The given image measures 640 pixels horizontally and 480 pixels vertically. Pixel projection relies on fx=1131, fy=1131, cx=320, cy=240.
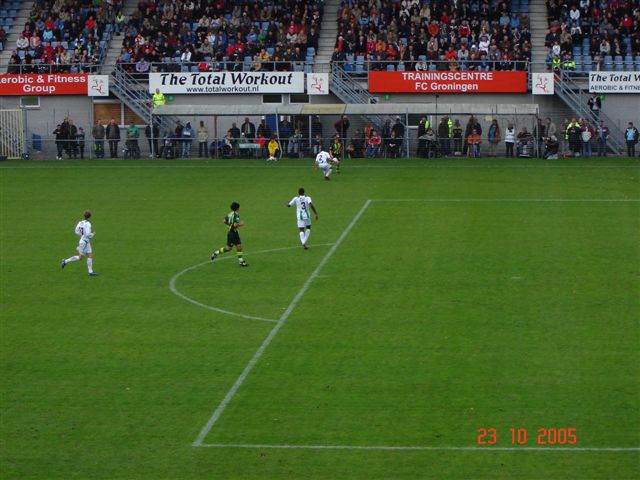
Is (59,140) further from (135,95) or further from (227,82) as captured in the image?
(227,82)

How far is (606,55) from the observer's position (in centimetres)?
5784

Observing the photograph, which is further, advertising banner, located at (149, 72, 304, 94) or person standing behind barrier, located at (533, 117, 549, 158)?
advertising banner, located at (149, 72, 304, 94)

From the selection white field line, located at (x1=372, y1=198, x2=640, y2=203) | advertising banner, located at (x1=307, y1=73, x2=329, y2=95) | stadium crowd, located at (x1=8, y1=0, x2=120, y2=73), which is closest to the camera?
white field line, located at (x1=372, y1=198, x2=640, y2=203)

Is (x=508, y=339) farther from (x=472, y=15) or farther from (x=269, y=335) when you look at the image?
(x=472, y=15)

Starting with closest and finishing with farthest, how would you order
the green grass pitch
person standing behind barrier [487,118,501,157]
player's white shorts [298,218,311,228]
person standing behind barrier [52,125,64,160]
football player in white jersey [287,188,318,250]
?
the green grass pitch < football player in white jersey [287,188,318,250] < player's white shorts [298,218,311,228] < person standing behind barrier [487,118,501,157] < person standing behind barrier [52,125,64,160]

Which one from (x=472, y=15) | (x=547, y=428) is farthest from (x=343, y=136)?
(x=547, y=428)

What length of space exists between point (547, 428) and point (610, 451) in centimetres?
123

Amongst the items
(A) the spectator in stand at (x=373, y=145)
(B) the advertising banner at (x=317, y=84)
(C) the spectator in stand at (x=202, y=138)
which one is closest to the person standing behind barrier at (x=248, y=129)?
(C) the spectator in stand at (x=202, y=138)

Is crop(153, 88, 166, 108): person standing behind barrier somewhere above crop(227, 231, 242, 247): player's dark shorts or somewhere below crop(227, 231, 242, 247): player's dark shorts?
above

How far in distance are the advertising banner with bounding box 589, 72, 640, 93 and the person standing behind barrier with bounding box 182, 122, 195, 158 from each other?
20.4m

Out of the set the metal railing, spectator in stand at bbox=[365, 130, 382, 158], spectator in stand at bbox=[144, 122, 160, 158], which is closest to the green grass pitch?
spectator in stand at bbox=[365, 130, 382, 158]

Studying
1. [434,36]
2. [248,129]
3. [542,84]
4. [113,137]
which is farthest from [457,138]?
[113,137]

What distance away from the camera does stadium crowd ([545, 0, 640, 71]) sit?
2270 inches

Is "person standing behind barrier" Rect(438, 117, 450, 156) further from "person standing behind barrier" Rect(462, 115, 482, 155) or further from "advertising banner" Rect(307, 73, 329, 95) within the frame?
"advertising banner" Rect(307, 73, 329, 95)
